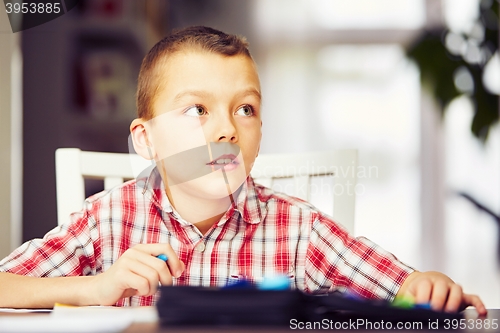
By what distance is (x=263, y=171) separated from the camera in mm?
872

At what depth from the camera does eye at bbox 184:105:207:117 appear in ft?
2.41

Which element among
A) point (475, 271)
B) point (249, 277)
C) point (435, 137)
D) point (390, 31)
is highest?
point (390, 31)

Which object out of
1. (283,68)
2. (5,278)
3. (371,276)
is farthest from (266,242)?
(283,68)

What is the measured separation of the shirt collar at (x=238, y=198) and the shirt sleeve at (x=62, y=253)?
0.32 ft

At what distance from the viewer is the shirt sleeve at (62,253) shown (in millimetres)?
721

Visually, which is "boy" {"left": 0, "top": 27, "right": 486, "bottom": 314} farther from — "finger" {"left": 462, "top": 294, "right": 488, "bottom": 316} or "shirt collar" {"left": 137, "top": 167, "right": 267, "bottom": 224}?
"finger" {"left": 462, "top": 294, "right": 488, "bottom": 316}

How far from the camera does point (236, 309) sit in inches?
15.1

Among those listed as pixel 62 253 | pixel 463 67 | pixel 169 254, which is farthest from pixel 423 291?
pixel 463 67

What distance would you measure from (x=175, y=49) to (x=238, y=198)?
0.76ft

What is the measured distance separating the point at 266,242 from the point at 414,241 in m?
2.19

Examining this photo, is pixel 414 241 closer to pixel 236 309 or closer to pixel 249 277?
pixel 249 277

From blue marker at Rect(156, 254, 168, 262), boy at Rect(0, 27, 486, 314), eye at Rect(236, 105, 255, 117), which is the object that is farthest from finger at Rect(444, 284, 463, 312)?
eye at Rect(236, 105, 255, 117)

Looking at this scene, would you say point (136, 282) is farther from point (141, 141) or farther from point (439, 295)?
point (141, 141)

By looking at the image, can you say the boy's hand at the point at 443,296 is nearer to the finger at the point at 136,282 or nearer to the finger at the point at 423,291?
the finger at the point at 423,291
